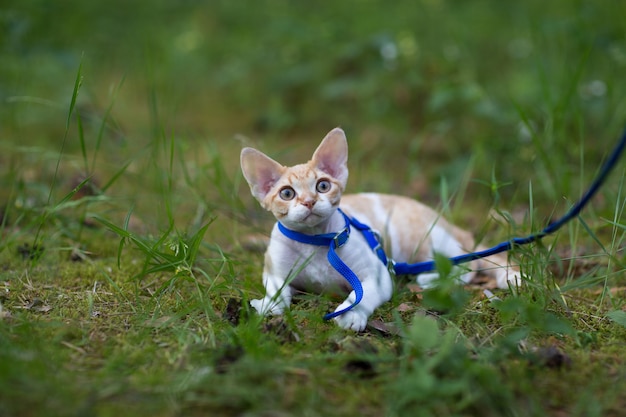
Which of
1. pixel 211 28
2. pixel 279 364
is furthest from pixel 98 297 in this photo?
pixel 211 28

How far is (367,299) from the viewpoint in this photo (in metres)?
2.25

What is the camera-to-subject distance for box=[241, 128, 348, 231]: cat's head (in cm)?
224

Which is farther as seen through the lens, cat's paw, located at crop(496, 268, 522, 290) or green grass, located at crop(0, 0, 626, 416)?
cat's paw, located at crop(496, 268, 522, 290)

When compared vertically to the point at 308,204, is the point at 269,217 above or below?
below

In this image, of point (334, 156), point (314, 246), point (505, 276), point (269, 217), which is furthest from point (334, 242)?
point (269, 217)

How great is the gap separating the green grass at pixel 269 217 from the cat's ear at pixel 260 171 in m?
0.28

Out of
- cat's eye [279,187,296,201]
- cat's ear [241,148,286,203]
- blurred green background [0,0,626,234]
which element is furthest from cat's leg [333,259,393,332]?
blurred green background [0,0,626,234]

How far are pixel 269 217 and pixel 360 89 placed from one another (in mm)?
1974

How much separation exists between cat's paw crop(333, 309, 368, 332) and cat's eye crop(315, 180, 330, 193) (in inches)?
19.8

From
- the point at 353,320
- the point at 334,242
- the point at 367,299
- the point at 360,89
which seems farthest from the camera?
the point at 360,89

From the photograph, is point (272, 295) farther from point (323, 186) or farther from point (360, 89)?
point (360, 89)

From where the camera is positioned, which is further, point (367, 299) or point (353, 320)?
point (367, 299)

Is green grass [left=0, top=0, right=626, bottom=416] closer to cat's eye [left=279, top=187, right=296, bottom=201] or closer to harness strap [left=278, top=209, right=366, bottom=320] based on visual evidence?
harness strap [left=278, top=209, right=366, bottom=320]

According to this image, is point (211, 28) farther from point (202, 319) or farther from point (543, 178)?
point (202, 319)
